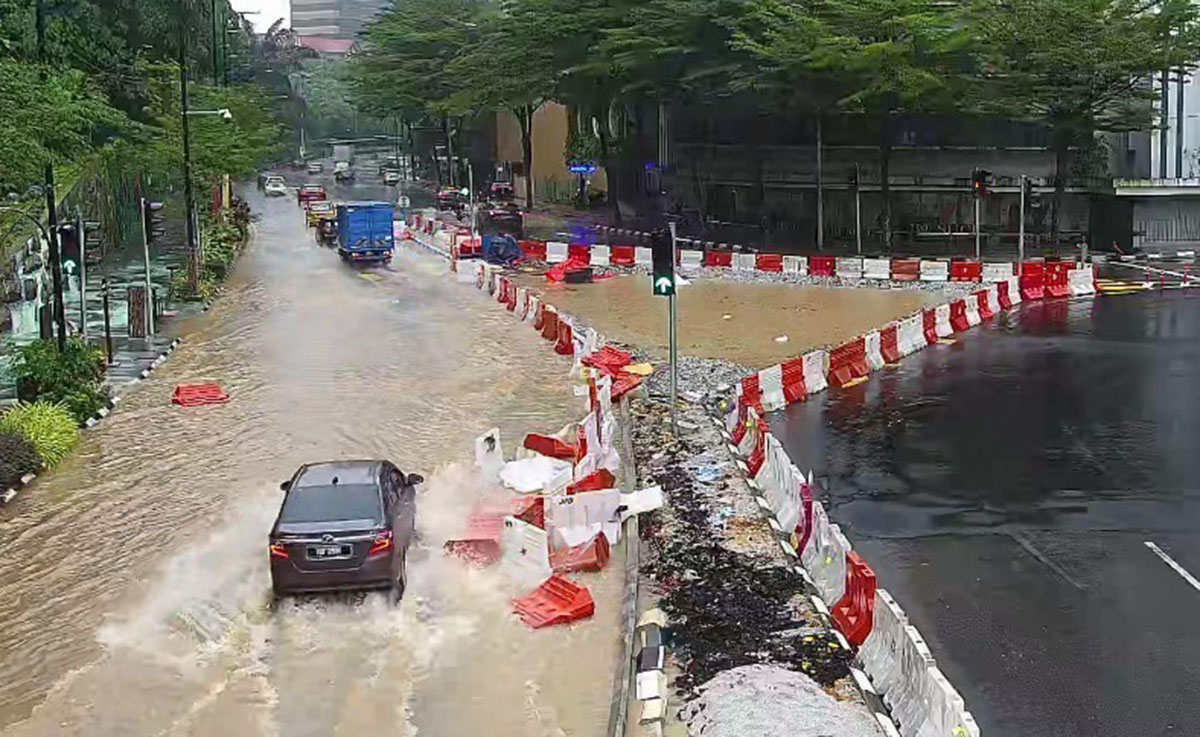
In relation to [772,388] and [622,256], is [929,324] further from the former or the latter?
[622,256]

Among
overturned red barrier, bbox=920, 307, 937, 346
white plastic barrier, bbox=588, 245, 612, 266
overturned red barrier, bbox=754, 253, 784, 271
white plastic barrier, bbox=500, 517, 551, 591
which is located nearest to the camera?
white plastic barrier, bbox=500, 517, 551, 591

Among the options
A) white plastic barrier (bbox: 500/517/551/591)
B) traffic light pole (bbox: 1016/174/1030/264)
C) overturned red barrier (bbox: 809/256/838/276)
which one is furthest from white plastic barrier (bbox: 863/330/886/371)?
traffic light pole (bbox: 1016/174/1030/264)

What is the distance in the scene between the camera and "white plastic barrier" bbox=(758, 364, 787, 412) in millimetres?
26203

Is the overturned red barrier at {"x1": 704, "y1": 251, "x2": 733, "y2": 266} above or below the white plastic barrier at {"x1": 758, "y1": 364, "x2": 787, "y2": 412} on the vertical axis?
above

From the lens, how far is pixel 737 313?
39156 millimetres

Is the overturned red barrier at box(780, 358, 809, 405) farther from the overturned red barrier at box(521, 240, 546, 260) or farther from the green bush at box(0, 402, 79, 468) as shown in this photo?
the overturned red barrier at box(521, 240, 546, 260)

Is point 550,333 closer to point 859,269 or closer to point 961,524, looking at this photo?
point 859,269

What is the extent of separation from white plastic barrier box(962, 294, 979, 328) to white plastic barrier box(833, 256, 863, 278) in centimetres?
919

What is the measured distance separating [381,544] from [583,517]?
2916mm

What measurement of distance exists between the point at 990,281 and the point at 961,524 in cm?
2741

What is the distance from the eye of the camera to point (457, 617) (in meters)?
15.4

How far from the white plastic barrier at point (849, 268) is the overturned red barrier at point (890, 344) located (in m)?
14.5

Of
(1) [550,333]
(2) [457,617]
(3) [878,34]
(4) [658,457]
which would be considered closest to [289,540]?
(2) [457,617]

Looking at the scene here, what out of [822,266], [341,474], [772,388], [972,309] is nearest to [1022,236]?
[822,266]
